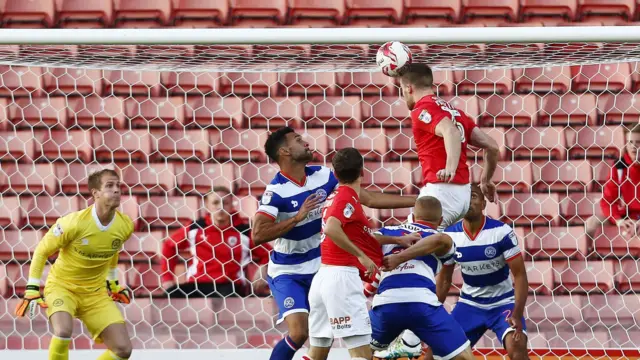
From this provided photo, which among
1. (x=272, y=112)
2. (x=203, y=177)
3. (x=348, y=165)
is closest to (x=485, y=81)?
(x=272, y=112)

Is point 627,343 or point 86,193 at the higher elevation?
point 86,193

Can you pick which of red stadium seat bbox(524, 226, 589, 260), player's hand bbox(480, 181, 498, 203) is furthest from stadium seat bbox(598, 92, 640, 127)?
player's hand bbox(480, 181, 498, 203)

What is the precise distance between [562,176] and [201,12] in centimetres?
315

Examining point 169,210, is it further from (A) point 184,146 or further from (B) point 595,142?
(B) point 595,142

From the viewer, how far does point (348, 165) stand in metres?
4.54

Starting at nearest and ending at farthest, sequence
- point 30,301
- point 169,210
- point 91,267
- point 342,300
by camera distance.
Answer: point 342,300
point 30,301
point 91,267
point 169,210

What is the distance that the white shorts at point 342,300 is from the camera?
443 centimetres

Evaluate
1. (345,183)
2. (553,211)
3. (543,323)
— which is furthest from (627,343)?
(345,183)

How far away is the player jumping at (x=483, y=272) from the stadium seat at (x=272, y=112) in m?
2.28

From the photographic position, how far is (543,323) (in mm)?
6520

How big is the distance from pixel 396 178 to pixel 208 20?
7.14 ft

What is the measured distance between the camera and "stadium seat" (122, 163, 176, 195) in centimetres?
709

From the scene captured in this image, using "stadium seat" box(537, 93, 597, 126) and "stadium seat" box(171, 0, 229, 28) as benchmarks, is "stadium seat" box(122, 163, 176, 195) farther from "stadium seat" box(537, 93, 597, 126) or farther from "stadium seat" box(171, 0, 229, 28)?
"stadium seat" box(537, 93, 597, 126)

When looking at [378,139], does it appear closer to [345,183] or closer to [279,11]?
[279,11]
